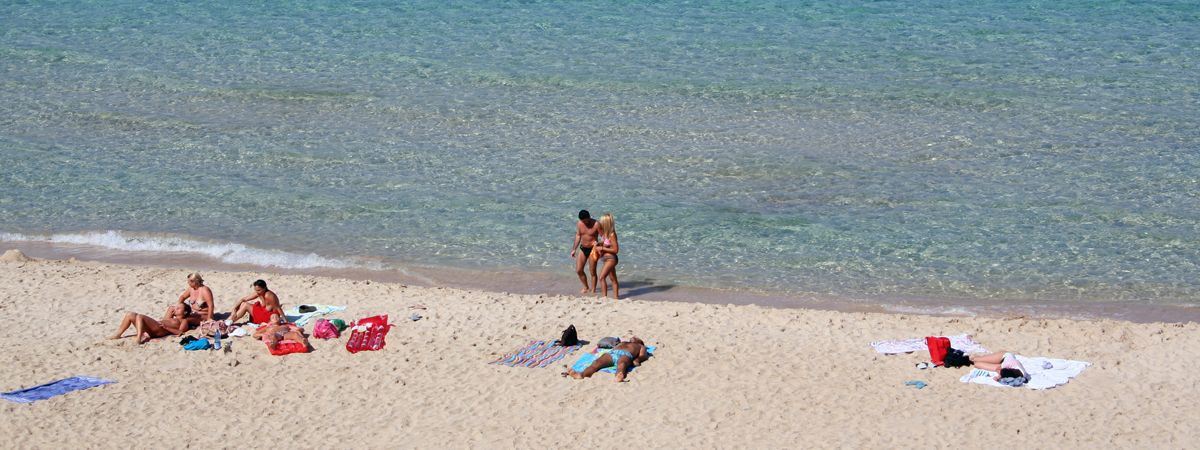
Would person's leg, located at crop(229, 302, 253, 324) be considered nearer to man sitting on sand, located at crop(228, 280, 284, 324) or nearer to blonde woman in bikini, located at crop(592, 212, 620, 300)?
man sitting on sand, located at crop(228, 280, 284, 324)

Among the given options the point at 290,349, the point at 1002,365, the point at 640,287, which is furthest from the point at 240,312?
the point at 1002,365

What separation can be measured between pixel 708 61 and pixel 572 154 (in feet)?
18.0

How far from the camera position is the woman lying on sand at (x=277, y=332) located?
521 inches

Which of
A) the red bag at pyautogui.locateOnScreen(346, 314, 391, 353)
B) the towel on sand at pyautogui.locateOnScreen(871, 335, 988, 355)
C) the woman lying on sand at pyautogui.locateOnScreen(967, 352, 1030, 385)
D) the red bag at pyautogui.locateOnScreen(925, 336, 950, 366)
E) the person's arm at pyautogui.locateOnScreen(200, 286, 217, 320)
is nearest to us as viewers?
the woman lying on sand at pyautogui.locateOnScreen(967, 352, 1030, 385)

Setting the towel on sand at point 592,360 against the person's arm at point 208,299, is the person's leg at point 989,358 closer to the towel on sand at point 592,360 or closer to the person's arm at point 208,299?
the towel on sand at point 592,360

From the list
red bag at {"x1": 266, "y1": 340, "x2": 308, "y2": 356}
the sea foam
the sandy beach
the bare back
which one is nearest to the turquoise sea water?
the sea foam

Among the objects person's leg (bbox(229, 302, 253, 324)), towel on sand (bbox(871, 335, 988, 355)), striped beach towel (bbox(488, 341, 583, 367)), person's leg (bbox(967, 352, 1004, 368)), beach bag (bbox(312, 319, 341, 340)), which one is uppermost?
person's leg (bbox(229, 302, 253, 324))

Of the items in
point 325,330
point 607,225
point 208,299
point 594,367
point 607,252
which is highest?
point 607,225

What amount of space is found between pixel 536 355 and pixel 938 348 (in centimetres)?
388

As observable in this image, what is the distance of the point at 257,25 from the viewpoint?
2853 centimetres

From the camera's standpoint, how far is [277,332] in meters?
13.4

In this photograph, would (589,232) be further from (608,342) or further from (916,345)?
(916,345)

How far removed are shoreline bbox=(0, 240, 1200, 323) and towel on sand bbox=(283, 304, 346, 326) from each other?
1628 mm

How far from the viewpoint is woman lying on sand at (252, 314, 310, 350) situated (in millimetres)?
13234
